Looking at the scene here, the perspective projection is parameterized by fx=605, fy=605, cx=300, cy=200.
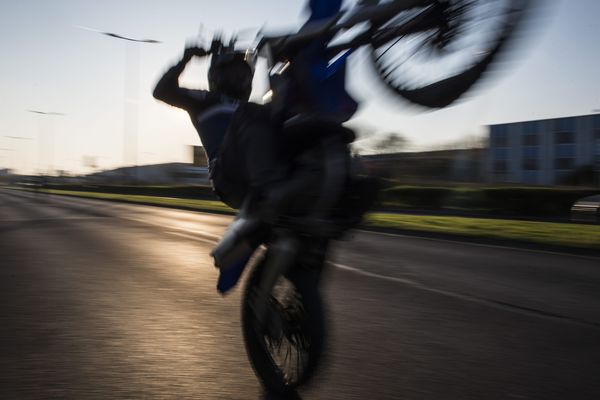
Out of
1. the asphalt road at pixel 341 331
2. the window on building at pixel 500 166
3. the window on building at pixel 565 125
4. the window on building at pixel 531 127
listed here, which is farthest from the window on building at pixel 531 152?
the asphalt road at pixel 341 331

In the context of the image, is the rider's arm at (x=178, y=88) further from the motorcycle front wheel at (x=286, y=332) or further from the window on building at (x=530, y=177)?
the window on building at (x=530, y=177)

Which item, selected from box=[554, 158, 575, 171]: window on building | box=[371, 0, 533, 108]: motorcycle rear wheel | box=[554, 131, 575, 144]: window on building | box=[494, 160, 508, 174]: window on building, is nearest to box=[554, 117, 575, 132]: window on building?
box=[554, 131, 575, 144]: window on building

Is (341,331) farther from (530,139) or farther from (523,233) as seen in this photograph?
(530,139)

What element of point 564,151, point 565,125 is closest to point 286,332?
point 564,151

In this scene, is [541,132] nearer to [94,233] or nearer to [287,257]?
[94,233]

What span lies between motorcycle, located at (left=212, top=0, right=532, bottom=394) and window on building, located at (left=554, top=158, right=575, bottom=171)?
7055cm

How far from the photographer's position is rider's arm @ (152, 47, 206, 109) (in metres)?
3.19

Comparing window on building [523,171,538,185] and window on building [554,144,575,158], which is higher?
window on building [554,144,575,158]

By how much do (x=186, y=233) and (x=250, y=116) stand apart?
11.6 m

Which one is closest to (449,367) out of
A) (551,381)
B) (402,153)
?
(551,381)

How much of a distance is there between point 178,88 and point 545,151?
73.1 metres

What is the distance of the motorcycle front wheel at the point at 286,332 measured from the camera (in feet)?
9.27

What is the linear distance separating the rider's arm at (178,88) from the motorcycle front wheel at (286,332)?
0.93m

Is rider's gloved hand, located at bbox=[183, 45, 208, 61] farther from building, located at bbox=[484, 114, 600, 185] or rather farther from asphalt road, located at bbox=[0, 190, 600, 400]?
building, located at bbox=[484, 114, 600, 185]
